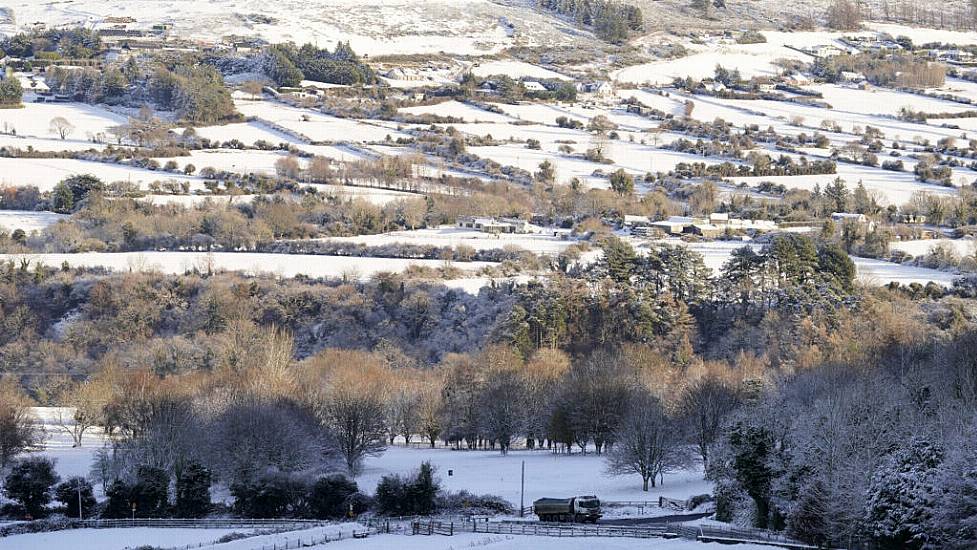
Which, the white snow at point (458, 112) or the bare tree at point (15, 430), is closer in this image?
the bare tree at point (15, 430)

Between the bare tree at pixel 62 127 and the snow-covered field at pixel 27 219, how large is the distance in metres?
26.1

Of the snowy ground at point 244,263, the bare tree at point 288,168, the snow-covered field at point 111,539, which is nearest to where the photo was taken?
the snow-covered field at point 111,539

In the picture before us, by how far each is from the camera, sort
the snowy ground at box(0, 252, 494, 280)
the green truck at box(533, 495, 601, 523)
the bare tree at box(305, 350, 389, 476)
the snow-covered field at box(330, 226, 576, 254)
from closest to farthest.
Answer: the green truck at box(533, 495, 601, 523)
the bare tree at box(305, 350, 389, 476)
the snowy ground at box(0, 252, 494, 280)
the snow-covered field at box(330, 226, 576, 254)

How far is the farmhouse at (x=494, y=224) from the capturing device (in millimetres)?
118000

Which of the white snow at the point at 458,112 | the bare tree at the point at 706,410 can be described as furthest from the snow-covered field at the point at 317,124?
the bare tree at the point at 706,410

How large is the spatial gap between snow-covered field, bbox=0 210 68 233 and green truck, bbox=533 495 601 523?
2575 inches

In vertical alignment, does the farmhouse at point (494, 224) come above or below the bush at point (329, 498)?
below

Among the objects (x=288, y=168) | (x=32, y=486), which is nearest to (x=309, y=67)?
(x=288, y=168)

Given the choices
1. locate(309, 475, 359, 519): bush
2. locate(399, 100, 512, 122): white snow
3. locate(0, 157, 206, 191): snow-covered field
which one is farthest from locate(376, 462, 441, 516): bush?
locate(399, 100, 512, 122): white snow

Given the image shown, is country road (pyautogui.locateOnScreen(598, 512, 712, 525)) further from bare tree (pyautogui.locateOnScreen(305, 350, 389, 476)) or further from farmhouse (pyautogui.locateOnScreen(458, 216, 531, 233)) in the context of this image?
farmhouse (pyautogui.locateOnScreen(458, 216, 531, 233))

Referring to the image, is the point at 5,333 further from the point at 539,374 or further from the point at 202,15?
the point at 202,15

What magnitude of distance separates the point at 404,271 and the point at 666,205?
2591 centimetres

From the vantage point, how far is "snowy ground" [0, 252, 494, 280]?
10725cm

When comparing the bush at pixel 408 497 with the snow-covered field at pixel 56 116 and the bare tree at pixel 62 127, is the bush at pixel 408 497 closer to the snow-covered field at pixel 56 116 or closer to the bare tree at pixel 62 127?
the snow-covered field at pixel 56 116
